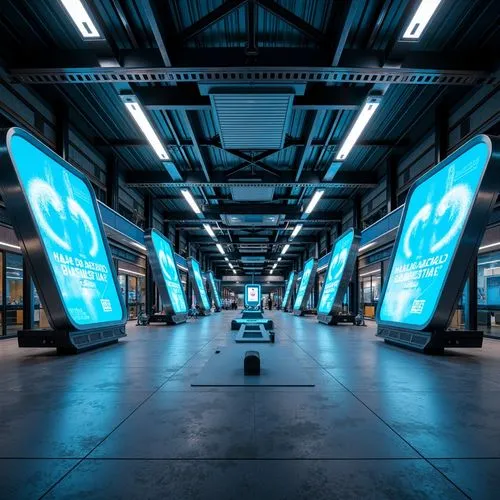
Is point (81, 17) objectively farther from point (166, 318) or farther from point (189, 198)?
point (166, 318)

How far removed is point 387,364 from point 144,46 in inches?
282

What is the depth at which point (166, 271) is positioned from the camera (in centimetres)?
1430

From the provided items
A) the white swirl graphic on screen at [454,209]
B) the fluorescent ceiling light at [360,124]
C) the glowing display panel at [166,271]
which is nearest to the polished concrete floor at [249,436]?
the white swirl graphic on screen at [454,209]

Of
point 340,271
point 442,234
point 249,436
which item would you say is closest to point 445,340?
point 442,234

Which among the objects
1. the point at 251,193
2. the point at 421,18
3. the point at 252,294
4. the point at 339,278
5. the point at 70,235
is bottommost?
the point at 252,294

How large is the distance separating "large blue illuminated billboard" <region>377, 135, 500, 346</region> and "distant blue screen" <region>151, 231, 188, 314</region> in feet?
26.3

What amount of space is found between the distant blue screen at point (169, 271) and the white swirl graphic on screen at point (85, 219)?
4.81 m

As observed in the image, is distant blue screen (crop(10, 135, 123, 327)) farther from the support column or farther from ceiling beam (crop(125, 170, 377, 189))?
ceiling beam (crop(125, 170, 377, 189))

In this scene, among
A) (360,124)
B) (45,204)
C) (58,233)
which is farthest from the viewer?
(360,124)

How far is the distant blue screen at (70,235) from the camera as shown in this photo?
5.94m

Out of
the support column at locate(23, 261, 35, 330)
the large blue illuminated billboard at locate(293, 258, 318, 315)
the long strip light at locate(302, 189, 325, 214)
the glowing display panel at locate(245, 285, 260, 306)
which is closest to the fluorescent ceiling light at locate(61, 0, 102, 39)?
the support column at locate(23, 261, 35, 330)

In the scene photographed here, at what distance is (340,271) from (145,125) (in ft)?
27.4

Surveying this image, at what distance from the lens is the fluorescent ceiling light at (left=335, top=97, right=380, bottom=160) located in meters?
8.38

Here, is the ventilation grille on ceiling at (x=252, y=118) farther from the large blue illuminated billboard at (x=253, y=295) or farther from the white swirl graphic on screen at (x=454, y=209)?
the large blue illuminated billboard at (x=253, y=295)
